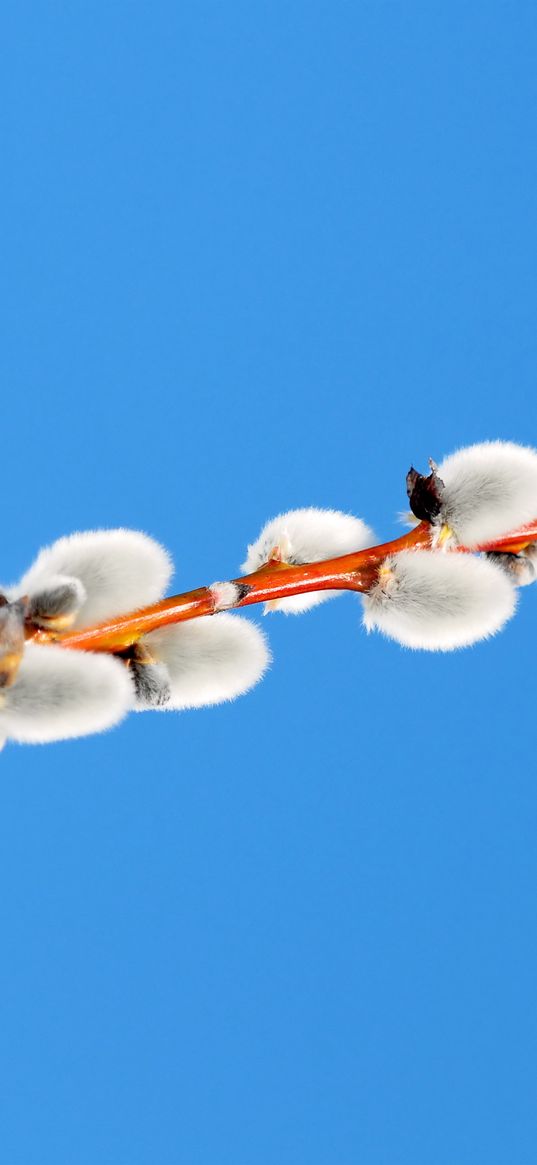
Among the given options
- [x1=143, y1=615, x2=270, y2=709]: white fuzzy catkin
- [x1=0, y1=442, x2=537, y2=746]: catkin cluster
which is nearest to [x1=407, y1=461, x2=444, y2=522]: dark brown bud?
[x1=0, y1=442, x2=537, y2=746]: catkin cluster

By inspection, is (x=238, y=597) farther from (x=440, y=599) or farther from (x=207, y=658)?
(x=440, y=599)

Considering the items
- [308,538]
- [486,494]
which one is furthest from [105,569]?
[486,494]

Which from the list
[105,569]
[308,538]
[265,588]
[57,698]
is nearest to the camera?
[57,698]

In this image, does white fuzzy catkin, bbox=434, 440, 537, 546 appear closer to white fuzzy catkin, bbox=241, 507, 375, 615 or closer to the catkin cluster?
the catkin cluster

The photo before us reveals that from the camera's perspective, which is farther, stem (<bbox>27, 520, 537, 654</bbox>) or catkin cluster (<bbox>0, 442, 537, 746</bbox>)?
stem (<bbox>27, 520, 537, 654</bbox>)

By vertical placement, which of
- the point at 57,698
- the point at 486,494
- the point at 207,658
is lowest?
the point at 57,698

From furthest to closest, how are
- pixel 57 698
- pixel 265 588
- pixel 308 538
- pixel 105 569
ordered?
pixel 308 538 → pixel 265 588 → pixel 105 569 → pixel 57 698

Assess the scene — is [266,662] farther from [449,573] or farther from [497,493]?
[497,493]
